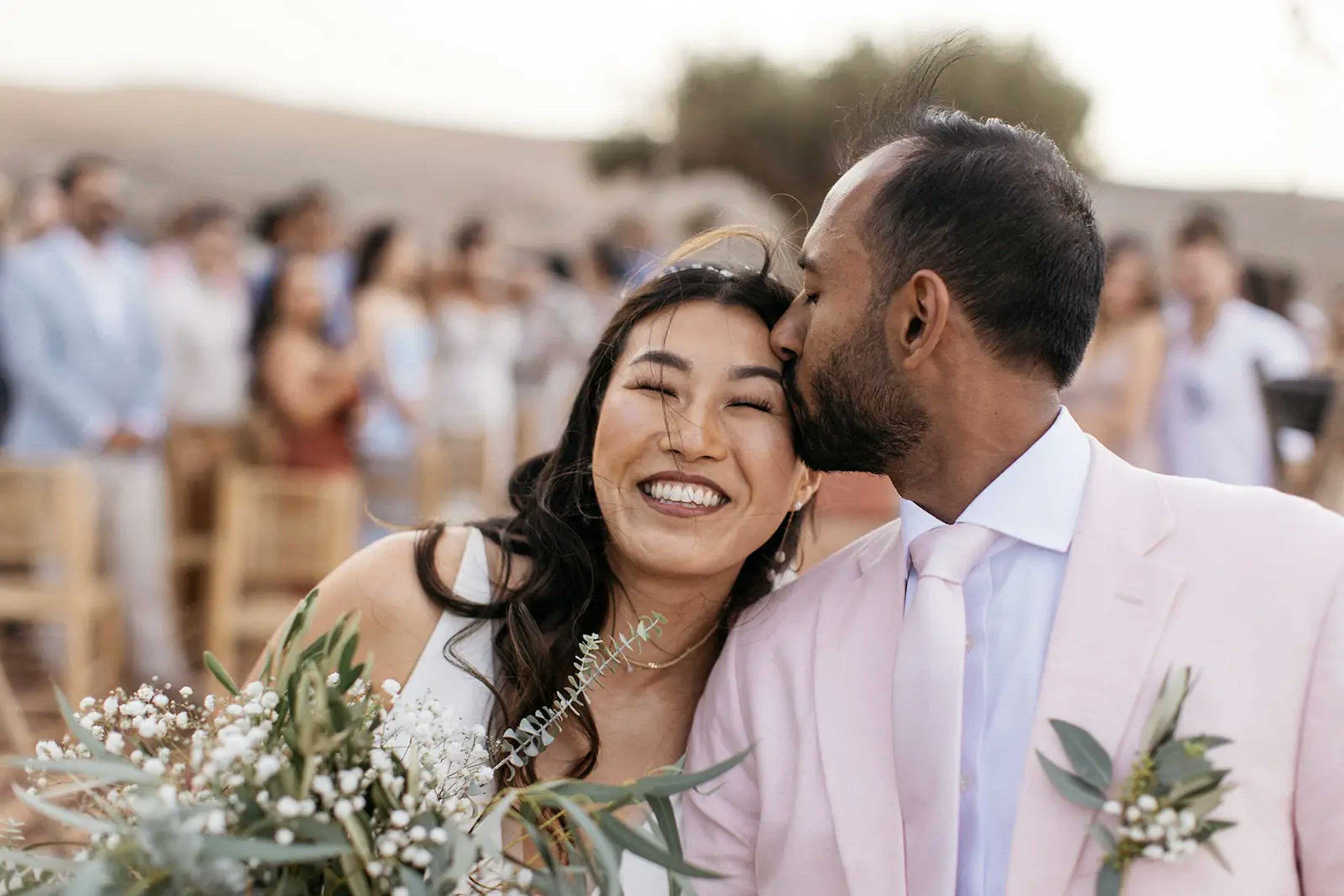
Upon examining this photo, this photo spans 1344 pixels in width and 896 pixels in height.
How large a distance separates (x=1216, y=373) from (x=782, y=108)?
67.6ft

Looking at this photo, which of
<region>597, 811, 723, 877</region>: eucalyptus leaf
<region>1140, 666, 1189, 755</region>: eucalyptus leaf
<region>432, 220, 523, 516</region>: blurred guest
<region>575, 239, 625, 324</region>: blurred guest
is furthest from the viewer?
<region>575, 239, 625, 324</region>: blurred guest

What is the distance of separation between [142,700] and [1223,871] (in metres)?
1.48

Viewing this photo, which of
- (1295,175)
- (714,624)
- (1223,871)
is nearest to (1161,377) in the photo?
(1295,175)

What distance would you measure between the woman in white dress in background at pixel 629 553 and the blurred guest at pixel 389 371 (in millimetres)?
4369

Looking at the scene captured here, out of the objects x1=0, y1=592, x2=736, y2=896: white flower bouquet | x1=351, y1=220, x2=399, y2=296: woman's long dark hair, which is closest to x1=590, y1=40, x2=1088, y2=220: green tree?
x1=351, y1=220, x2=399, y2=296: woman's long dark hair

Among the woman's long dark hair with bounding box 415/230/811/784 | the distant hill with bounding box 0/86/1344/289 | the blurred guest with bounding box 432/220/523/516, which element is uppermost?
the woman's long dark hair with bounding box 415/230/811/784

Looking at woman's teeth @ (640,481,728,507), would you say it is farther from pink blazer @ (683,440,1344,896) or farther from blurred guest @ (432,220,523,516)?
blurred guest @ (432,220,523,516)

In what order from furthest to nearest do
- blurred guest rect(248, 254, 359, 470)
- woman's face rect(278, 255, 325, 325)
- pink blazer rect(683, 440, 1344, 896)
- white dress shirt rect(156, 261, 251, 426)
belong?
white dress shirt rect(156, 261, 251, 426), woman's face rect(278, 255, 325, 325), blurred guest rect(248, 254, 359, 470), pink blazer rect(683, 440, 1344, 896)

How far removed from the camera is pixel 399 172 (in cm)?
3316

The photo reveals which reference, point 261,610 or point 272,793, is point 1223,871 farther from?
point 261,610

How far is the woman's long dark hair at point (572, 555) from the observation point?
248cm

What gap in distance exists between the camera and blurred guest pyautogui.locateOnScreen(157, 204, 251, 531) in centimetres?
710

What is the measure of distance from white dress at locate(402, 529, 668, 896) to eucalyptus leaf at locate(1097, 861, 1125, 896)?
3.02 ft

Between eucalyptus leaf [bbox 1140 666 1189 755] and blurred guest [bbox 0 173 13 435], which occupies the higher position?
eucalyptus leaf [bbox 1140 666 1189 755]
